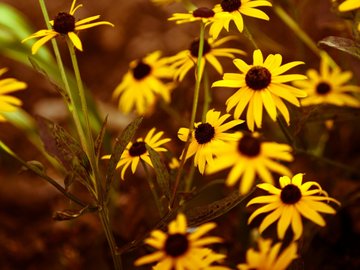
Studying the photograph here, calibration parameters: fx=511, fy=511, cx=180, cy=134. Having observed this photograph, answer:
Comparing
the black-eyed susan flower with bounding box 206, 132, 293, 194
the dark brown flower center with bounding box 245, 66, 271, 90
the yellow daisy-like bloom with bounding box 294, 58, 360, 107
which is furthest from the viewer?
the yellow daisy-like bloom with bounding box 294, 58, 360, 107

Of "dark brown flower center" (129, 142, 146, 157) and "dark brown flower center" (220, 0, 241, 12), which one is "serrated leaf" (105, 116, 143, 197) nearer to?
"dark brown flower center" (129, 142, 146, 157)

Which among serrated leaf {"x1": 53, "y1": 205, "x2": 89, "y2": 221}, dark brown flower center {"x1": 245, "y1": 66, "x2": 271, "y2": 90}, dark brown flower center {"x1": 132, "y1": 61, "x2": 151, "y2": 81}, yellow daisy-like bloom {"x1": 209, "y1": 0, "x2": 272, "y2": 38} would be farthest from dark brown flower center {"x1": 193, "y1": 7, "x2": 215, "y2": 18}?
dark brown flower center {"x1": 132, "y1": 61, "x2": 151, "y2": 81}

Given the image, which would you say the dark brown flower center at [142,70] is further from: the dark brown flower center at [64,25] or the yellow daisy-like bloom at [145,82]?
the dark brown flower center at [64,25]

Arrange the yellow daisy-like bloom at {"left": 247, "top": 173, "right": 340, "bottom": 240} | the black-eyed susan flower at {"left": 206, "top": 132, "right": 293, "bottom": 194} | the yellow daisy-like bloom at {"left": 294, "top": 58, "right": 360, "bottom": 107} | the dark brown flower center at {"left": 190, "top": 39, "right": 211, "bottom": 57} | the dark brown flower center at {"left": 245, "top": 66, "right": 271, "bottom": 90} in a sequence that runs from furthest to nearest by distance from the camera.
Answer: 1. the yellow daisy-like bloom at {"left": 294, "top": 58, "right": 360, "bottom": 107}
2. the dark brown flower center at {"left": 190, "top": 39, "right": 211, "bottom": 57}
3. the dark brown flower center at {"left": 245, "top": 66, "right": 271, "bottom": 90}
4. the yellow daisy-like bloom at {"left": 247, "top": 173, "right": 340, "bottom": 240}
5. the black-eyed susan flower at {"left": 206, "top": 132, "right": 293, "bottom": 194}

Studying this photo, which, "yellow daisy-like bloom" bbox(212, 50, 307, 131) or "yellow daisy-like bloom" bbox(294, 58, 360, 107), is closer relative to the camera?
"yellow daisy-like bloom" bbox(212, 50, 307, 131)

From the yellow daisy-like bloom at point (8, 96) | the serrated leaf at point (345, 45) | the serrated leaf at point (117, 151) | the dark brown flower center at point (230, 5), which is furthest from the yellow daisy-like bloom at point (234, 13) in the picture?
the yellow daisy-like bloom at point (8, 96)

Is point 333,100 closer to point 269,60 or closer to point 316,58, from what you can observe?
point 269,60
